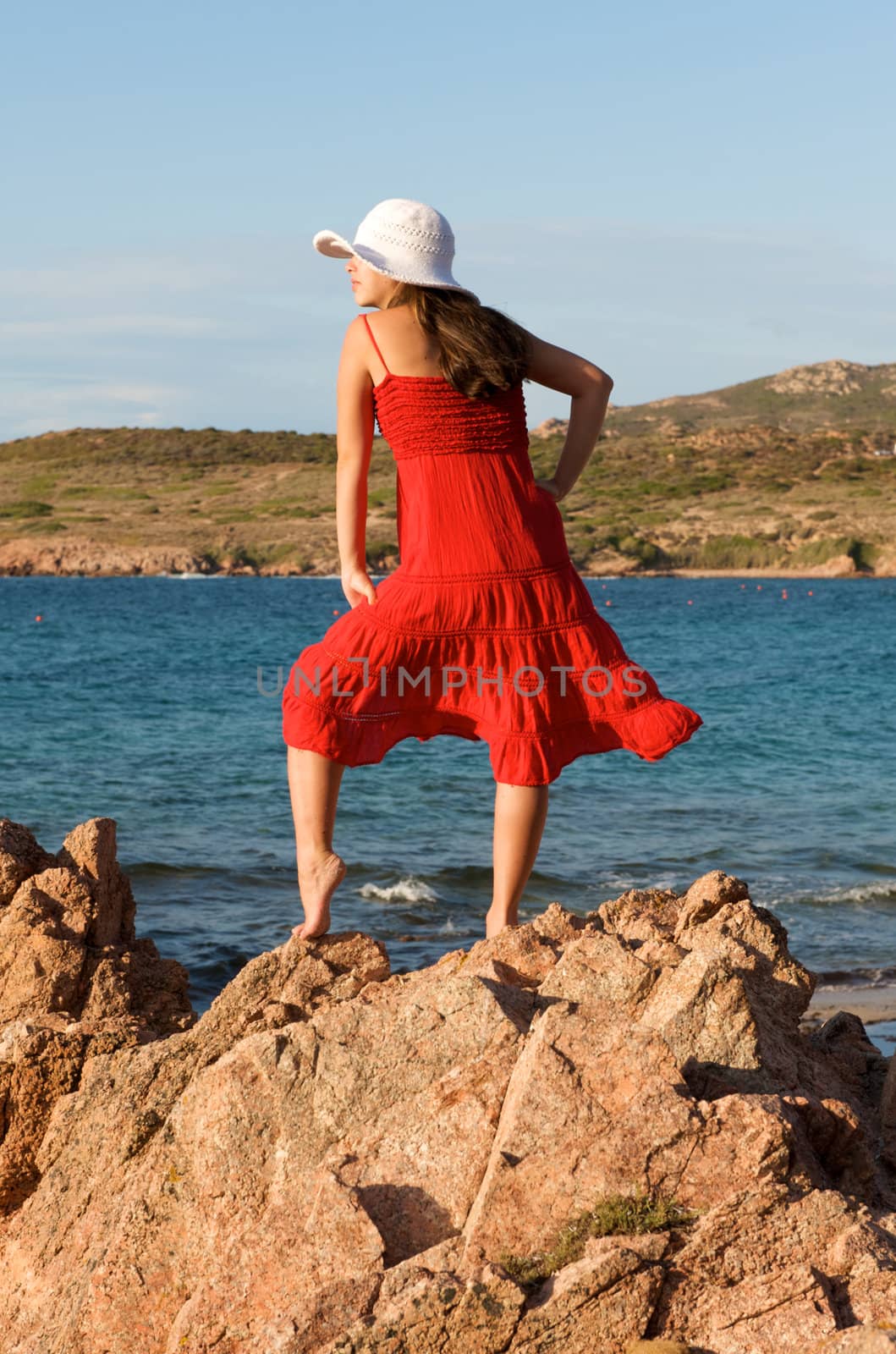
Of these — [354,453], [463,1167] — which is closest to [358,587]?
[354,453]

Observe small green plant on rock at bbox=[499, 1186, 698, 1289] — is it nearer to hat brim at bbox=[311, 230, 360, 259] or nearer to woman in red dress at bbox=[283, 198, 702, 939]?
woman in red dress at bbox=[283, 198, 702, 939]

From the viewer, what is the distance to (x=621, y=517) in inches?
3561

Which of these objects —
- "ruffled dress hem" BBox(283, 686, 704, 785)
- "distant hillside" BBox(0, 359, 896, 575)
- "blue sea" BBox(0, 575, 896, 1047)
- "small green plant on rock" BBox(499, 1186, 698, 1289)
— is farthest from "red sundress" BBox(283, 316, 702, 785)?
"distant hillside" BBox(0, 359, 896, 575)

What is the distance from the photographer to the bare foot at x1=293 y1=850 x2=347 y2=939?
4.43 meters

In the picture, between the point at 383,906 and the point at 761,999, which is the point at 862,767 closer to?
the point at 383,906

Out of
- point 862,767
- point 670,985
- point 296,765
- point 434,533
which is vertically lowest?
point 862,767

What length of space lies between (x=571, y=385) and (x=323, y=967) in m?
1.91

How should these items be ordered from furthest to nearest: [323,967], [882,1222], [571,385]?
1. [571,385]
2. [323,967]
3. [882,1222]

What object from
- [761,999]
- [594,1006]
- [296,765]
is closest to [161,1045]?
[296,765]

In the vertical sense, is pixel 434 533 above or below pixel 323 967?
above

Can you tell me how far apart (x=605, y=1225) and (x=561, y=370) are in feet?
8.55

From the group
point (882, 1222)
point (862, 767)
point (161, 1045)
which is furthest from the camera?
point (862, 767)

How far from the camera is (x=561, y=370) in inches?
180

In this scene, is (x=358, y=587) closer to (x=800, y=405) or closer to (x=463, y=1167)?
(x=463, y=1167)
